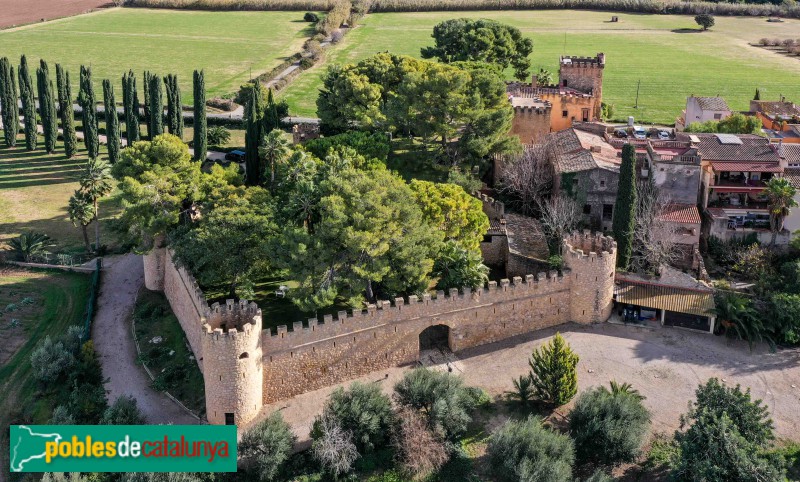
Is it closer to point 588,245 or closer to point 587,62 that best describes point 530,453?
point 588,245

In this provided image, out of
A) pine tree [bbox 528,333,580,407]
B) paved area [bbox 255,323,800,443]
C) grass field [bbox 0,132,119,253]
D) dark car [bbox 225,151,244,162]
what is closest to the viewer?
pine tree [bbox 528,333,580,407]

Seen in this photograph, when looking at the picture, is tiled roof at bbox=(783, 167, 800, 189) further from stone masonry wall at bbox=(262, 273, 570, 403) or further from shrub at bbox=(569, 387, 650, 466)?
shrub at bbox=(569, 387, 650, 466)

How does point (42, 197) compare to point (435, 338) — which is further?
point (42, 197)

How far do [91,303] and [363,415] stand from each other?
25.3 metres

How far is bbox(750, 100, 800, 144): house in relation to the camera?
69.0m

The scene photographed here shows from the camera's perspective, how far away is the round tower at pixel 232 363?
4225 centimetres

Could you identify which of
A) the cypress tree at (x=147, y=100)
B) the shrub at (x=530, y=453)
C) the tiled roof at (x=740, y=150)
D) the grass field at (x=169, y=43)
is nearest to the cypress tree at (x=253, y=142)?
the cypress tree at (x=147, y=100)

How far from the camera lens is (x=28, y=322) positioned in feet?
184

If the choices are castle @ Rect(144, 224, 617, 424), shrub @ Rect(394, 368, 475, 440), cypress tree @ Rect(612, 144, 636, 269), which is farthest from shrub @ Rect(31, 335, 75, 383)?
cypress tree @ Rect(612, 144, 636, 269)

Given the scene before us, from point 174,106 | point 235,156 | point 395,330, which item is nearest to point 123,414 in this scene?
point 395,330

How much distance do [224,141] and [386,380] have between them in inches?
2001

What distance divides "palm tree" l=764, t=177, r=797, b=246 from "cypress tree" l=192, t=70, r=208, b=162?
168ft

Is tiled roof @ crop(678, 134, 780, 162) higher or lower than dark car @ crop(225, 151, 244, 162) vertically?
higher

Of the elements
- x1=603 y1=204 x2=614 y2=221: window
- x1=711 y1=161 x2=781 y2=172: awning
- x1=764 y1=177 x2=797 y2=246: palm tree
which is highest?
x1=711 y1=161 x2=781 y2=172: awning
